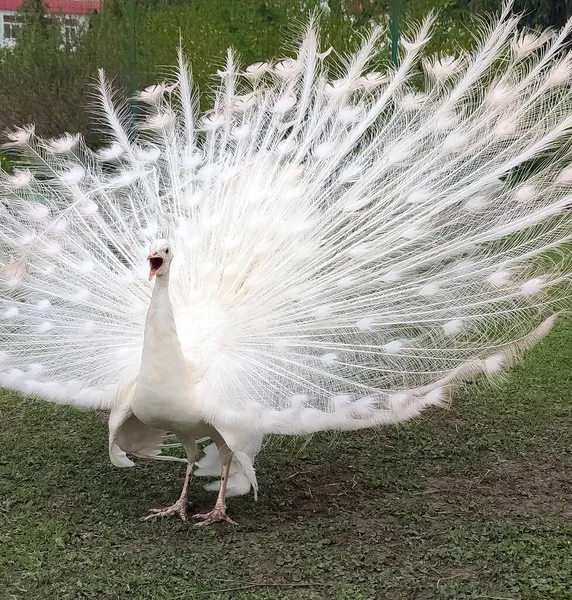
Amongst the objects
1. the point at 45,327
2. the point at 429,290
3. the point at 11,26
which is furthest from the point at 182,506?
the point at 11,26

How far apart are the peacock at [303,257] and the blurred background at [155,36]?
2.92m

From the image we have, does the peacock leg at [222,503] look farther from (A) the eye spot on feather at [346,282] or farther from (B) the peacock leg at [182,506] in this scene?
(A) the eye spot on feather at [346,282]

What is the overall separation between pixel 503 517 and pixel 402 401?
2.61 feet

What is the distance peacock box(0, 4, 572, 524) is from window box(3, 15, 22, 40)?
21.9ft

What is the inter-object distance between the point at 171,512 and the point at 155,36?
5.90 metres

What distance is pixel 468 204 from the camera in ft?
11.8

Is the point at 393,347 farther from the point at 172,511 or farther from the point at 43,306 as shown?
the point at 43,306

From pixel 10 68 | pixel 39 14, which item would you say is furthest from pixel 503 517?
pixel 39 14

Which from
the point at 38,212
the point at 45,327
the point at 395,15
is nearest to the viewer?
the point at 45,327

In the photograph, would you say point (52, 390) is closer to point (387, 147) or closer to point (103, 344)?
point (103, 344)

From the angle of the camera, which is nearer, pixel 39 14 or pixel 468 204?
pixel 468 204

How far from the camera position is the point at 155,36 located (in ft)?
27.1

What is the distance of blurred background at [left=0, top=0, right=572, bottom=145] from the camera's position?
7359 millimetres

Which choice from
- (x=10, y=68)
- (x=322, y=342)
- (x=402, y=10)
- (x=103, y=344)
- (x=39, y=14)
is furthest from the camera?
(x=39, y=14)
